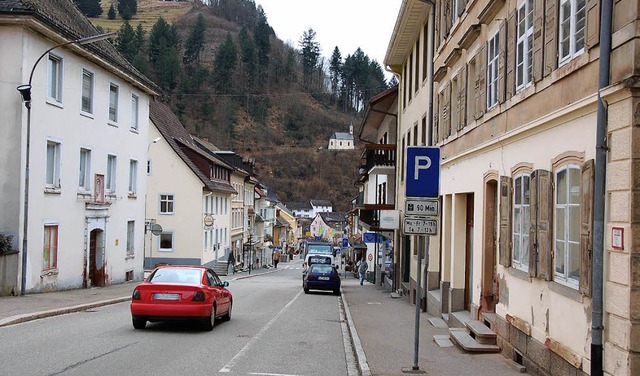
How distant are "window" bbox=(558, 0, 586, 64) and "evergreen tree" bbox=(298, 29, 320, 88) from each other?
469 feet

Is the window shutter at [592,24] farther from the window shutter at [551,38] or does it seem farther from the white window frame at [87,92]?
the white window frame at [87,92]

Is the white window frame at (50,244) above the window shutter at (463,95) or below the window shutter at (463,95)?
below

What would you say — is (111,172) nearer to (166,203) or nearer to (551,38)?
(166,203)

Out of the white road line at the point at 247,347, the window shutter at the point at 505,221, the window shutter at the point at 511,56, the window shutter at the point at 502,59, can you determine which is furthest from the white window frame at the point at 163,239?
the window shutter at the point at 511,56

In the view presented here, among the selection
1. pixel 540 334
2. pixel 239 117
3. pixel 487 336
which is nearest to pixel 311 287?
pixel 487 336

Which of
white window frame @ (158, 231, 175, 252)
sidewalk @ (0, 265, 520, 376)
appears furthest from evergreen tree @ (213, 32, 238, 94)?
sidewalk @ (0, 265, 520, 376)

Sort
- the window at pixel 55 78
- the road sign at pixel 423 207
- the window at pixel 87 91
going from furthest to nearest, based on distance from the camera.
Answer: the window at pixel 87 91, the window at pixel 55 78, the road sign at pixel 423 207

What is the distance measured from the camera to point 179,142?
165 feet

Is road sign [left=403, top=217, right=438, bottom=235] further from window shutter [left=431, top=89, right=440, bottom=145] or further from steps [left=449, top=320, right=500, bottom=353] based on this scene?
window shutter [left=431, top=89, right=440, bottom=145]

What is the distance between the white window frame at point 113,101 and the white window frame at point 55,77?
520 centimetres

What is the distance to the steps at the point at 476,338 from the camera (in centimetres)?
1215

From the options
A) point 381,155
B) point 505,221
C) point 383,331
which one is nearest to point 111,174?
point 381,155

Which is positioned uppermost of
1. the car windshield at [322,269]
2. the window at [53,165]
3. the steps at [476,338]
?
the window at [53,165]

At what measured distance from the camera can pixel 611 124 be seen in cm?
738
